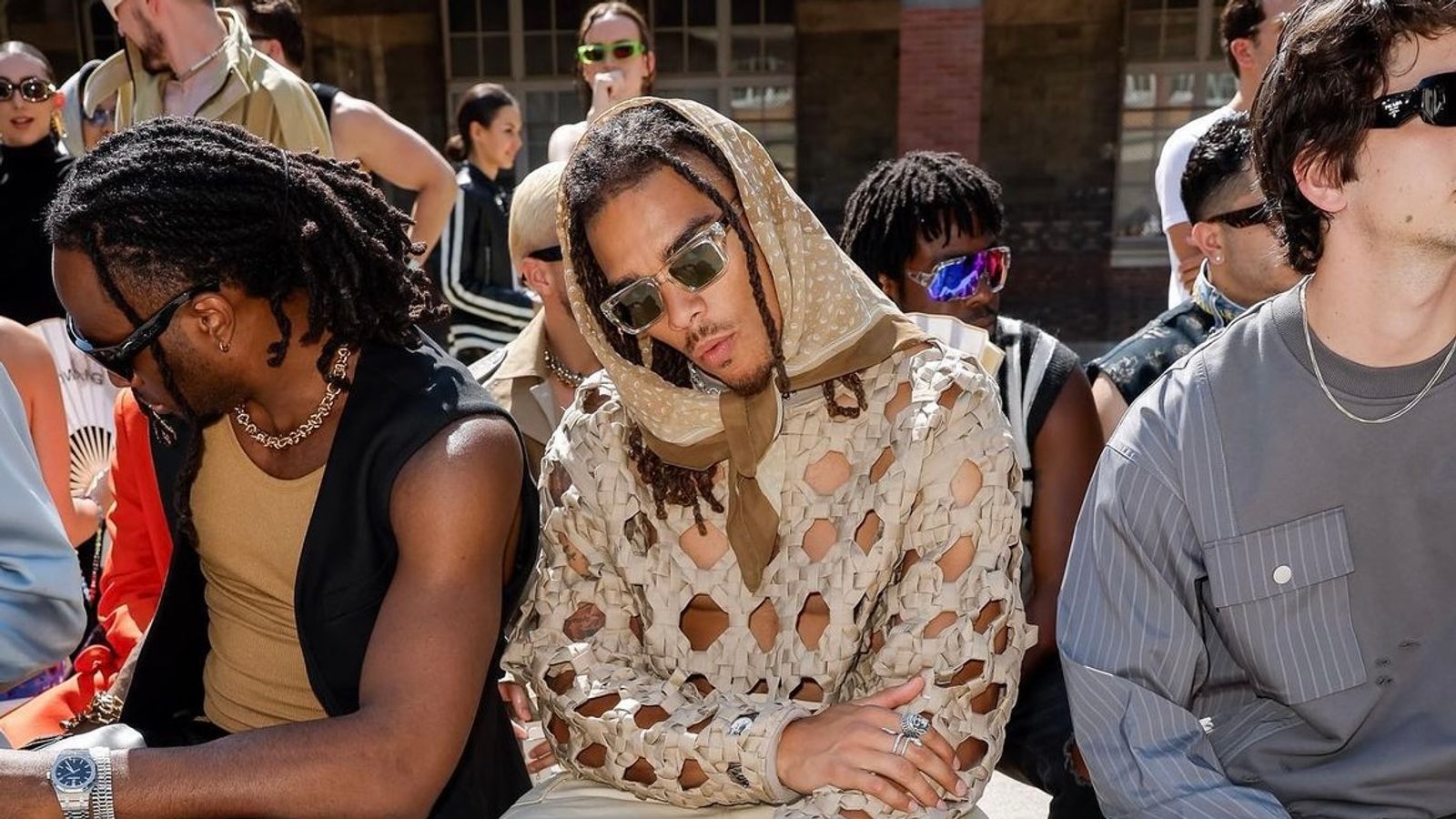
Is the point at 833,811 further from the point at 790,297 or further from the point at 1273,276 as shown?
the point at 1273,276

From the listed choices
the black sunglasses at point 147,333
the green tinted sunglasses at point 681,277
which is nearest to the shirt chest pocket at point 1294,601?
the green tinted sunglasses at point 681,277

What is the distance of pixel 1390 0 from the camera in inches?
66.6

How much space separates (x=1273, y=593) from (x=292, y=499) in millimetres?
1488

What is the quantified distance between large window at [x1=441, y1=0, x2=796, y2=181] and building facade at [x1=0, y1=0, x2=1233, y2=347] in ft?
0.06

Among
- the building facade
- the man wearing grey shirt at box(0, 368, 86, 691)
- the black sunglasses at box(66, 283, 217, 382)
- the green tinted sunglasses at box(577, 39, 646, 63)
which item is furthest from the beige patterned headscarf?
the building facade

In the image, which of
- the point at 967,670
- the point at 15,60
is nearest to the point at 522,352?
the point at 967,670

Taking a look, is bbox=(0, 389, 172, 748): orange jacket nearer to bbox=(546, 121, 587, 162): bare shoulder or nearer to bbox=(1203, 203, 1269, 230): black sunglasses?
bbox=(546, 121, 587, 162): bare shoulder

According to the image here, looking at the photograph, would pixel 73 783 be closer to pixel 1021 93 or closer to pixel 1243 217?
pixel 1243 217

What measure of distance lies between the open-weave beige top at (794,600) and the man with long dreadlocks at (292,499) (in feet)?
0.48

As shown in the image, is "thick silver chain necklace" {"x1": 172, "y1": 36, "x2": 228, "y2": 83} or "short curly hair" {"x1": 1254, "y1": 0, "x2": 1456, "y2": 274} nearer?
"short curly hair" {"x1": 1254, "y1": 0, "x2": 1456, "y2": 274}

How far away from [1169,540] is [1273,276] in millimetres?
1319

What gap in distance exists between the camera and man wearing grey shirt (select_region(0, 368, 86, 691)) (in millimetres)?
1855

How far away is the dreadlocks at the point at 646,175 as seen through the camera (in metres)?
2.04

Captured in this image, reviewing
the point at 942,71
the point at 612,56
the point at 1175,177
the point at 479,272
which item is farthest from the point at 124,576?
the point at 942,71
